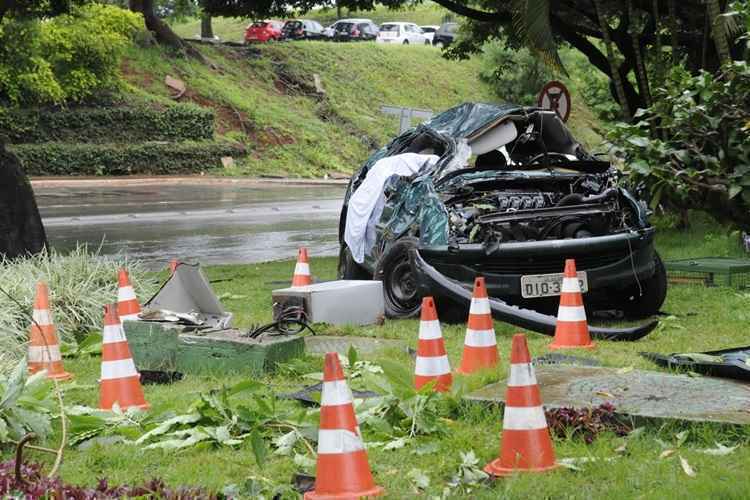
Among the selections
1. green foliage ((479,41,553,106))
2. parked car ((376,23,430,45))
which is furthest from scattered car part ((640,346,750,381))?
parked car ((376,23,430,45))

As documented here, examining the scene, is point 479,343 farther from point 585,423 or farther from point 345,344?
point 585,423

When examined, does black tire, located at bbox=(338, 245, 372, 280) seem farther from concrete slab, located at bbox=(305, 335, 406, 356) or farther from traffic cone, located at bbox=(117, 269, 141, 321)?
traffic cone, located at bbox=(117, 269, 141, 321)

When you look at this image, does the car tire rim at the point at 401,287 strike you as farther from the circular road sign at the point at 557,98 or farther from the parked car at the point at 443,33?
the parked car at the point at 443,33

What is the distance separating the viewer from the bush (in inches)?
344

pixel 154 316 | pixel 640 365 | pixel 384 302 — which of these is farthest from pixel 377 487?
pixel 384 302

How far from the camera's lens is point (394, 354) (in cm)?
789

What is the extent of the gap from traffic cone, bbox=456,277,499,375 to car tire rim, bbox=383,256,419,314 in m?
2.37

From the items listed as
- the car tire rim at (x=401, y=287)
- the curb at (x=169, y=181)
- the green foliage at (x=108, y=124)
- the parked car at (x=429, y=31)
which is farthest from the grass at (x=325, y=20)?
the car tire rim at (x=401, y=287)

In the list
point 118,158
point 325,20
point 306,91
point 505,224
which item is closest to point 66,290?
point 505,224

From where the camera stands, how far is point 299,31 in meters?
53.7

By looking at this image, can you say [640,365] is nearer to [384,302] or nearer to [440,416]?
[440,416]

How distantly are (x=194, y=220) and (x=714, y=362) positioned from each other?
16.9 metres

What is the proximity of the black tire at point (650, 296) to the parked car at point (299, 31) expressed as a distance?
44373mm

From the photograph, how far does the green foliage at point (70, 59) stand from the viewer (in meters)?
32.6
